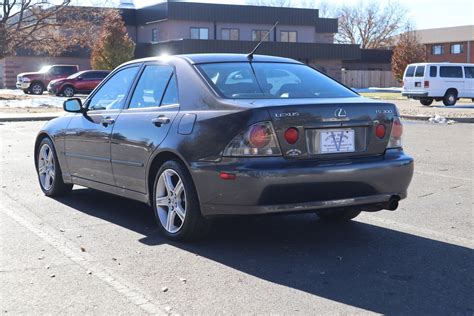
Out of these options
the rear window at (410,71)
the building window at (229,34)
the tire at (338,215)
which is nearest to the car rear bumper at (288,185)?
the tire at (338,215)

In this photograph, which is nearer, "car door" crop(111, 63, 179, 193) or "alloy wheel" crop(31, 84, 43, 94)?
"car door" crop(111, 63, 179, 193)

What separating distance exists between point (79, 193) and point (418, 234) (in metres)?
4.23

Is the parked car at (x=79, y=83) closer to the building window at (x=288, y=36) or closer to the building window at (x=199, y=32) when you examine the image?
the building window at (x=199, y=32)

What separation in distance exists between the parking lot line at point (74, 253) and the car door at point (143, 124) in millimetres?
827

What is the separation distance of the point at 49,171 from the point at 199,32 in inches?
1764

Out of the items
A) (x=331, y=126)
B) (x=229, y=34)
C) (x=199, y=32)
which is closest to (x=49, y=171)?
(x=331, y=126)

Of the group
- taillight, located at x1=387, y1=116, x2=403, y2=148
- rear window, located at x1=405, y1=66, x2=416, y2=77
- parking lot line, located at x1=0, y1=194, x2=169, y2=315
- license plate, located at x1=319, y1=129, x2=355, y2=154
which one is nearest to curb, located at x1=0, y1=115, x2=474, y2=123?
rear window, located at x1=405, y1=66, x2=416, y2=77

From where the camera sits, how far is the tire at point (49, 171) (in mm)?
7598

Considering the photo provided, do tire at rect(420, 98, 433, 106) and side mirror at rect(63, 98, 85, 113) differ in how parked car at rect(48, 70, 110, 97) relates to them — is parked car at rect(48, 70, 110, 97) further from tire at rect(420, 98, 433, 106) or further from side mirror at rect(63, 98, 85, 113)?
side mirror at rect(63, 98, 85, 113)

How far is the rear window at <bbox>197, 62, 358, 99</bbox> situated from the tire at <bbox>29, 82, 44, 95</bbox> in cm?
3698

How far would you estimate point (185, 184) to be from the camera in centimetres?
533

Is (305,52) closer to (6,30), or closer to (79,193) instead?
(6,30)

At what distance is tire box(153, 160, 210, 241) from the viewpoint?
532cm

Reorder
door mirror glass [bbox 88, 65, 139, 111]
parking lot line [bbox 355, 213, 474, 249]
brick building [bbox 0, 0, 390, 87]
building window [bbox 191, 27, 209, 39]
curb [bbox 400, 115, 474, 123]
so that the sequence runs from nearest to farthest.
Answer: parking lot line [bbox 355, 213, 474, 249] → door mirror glass [bbox 88, 65, 139, 111] → curb [bbox 400, 115, 474, 123] → brick building [bbox 0, 0, 390, 87] → building window [bbox 191, 27, 209, 39]
